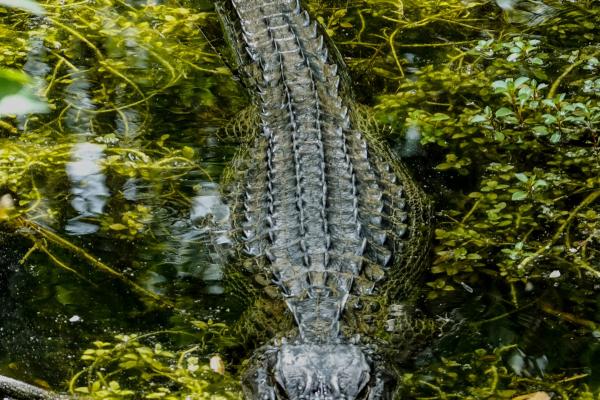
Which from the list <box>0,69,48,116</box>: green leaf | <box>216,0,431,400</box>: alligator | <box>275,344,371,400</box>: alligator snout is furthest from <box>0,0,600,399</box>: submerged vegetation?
<box>0,69,48,116</box>: green leaf

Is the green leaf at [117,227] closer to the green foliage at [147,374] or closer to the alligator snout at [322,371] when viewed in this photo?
the green foliage at [147,374]

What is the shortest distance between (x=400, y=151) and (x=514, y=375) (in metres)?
1.81

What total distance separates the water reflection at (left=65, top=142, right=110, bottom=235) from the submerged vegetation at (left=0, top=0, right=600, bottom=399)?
1cm

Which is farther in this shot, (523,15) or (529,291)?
(523,15)

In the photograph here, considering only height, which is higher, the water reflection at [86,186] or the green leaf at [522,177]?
the green leaf at [522,177]

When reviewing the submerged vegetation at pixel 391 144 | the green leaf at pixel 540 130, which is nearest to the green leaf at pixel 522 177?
the submerged vegetation at pixel 391 144

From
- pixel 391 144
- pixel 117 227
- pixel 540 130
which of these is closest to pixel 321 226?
pixel 117 227

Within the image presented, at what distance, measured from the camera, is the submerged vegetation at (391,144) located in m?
3.28

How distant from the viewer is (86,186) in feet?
14.1

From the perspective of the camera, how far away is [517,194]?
3879 mm

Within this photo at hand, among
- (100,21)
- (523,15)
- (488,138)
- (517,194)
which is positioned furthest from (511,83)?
(100,21)

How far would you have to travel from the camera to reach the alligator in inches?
118

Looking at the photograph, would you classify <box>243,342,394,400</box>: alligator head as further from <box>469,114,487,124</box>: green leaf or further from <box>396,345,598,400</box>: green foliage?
A: <box>469,114,487,124</box>: green leaf

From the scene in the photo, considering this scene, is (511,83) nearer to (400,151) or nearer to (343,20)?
(400,151)
